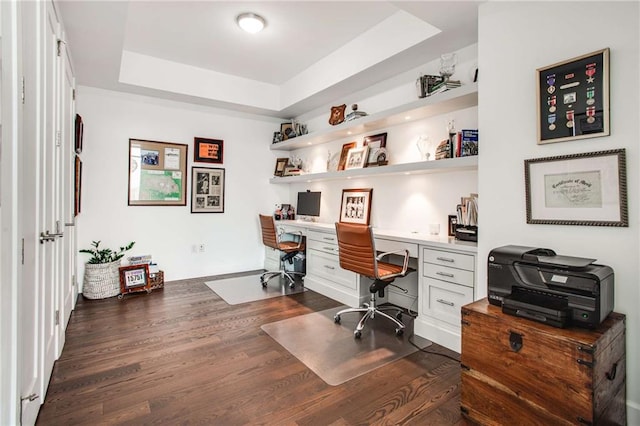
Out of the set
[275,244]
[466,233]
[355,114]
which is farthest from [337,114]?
[466,233]

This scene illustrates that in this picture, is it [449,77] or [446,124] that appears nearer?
[449,77]

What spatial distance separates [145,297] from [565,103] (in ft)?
14.1

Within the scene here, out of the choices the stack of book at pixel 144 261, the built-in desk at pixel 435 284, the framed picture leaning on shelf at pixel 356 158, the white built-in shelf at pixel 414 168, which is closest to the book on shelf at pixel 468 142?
the white built-in shelf at pixel 414 168

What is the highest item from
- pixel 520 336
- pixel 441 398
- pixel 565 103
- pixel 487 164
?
pixel 565 103

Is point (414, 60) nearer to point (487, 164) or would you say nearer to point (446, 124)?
point (446, 124)

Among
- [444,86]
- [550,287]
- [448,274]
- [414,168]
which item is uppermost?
[444,86]

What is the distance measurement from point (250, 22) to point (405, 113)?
170 centimetres

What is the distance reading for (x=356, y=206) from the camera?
419 cm

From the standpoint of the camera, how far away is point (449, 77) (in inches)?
115

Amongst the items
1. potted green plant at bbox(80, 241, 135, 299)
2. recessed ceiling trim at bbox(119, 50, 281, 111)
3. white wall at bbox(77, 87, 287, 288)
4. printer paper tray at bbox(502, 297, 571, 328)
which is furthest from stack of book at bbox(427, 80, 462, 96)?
potted green plant at bbox(80, 241, 135, 299)

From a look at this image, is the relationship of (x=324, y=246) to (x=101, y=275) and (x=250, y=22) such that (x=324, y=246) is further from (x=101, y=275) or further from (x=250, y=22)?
(x=101, y=275)

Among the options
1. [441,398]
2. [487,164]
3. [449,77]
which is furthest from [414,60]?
[441,398]

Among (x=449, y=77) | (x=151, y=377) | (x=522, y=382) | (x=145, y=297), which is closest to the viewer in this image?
(x=522, y=382)

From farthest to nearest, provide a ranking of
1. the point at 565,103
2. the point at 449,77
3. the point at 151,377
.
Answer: the point at 449,77
the point at 151,377
the point at 565,103
